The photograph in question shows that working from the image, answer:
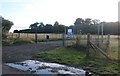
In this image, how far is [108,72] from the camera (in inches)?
428

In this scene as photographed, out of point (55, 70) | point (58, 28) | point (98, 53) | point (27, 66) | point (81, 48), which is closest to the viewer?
point (55, 70)

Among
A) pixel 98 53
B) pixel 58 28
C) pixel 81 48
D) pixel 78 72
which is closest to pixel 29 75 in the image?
pixel 78 72

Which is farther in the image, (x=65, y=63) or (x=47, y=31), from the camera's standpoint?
(x=47, y=31)

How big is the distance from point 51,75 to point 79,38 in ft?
35.1

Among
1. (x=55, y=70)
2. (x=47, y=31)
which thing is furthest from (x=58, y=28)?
(x=55, y=70)

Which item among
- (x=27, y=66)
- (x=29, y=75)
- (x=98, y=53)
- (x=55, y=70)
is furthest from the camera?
(x=98, y=53)

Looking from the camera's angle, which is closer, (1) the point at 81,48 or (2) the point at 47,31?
(1) the point at 81,48

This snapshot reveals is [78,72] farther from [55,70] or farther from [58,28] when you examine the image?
[58,28]

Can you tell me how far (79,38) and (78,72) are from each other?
1006 centimetres

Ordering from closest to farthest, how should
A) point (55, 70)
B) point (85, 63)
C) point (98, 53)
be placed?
point (55, 70)
point (85, 63)
point (98, 53)

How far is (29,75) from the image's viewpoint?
10.4m

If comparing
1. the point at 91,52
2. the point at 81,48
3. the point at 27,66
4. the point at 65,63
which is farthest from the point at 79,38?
the point at 27,66

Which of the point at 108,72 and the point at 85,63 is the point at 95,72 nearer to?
the point at 108,72

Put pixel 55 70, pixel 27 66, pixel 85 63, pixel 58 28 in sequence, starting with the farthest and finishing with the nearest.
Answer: pixel 58 28 < pixel 85 63 < pixel 27 66 < pixel 55 70
